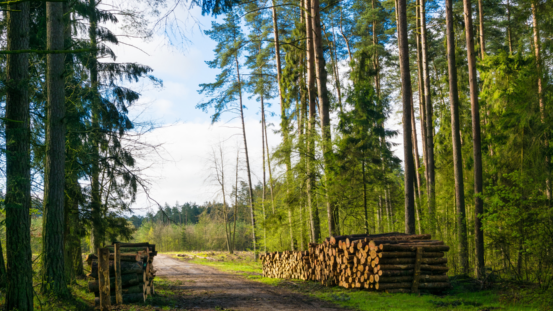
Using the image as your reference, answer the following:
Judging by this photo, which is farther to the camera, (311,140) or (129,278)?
(311,140)

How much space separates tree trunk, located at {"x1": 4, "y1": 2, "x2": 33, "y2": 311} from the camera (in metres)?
7.34

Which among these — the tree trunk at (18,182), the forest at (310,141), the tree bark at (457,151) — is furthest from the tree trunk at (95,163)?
the tree bark at (457,151)

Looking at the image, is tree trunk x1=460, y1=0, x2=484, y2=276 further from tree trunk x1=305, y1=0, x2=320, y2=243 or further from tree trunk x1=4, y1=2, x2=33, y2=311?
tree trunk x1=4, y1=2, x2=33, y2=311

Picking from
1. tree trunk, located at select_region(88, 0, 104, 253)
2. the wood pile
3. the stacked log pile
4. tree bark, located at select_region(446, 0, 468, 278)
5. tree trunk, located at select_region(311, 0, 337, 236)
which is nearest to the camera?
the stacked log pile

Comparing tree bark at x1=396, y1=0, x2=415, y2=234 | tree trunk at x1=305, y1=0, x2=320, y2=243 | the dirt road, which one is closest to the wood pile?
tree bark at x1=396, y1=0, x2=415, y2=234

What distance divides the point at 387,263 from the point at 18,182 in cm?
865

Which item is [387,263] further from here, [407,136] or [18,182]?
[18,182]

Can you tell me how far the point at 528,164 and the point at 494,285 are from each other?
3.48 m

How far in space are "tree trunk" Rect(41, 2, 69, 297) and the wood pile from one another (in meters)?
7.29

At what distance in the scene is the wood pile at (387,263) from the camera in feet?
34.4

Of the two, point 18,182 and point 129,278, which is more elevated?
point 18,182

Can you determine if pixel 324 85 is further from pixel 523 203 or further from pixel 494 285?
pixel 494 285

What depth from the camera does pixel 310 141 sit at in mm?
15617

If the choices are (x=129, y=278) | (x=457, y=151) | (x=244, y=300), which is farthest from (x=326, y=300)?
(x=457, y=151)
